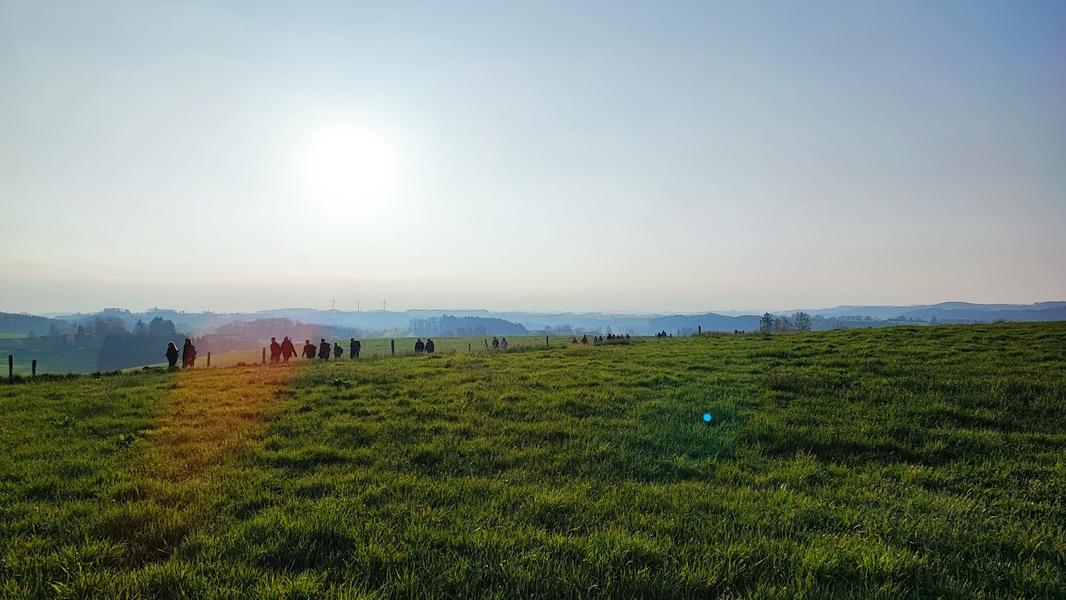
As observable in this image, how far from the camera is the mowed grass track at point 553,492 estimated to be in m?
4.72

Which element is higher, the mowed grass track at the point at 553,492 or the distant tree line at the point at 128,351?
the mowed grass track at the point at 553,492

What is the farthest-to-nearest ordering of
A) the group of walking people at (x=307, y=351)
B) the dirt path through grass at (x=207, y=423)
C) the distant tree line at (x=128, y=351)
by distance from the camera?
the distant tree line at (x=128, y=351)
the group of walking people at (x=307, y=351)
the dirt path through grass at (x=207, y=423)

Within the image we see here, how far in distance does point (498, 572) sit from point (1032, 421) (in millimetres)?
13398

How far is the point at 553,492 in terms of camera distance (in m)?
6.95

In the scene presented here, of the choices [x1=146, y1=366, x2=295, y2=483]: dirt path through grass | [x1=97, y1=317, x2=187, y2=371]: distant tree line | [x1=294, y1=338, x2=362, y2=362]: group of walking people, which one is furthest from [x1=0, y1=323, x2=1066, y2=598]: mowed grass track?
[x1=97, y1=317, x2=187, y2=371]: distant tree line

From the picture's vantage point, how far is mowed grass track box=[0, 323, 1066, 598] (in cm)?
472

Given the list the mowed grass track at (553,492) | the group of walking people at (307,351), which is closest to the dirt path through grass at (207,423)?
the mowed grass track at (553,492)

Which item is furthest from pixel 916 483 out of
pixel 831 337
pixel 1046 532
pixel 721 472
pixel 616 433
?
pixel 831 337

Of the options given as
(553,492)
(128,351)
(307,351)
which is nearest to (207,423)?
(553,492)

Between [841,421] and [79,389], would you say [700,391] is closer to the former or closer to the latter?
[841,421]

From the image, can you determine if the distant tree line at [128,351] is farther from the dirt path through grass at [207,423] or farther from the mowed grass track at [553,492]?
the mowed grass track at [553,492]

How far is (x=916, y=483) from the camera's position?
765 cm

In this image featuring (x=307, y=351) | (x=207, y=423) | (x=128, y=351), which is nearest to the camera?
(x=207, y=423)

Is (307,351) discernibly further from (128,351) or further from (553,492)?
(128,351)
